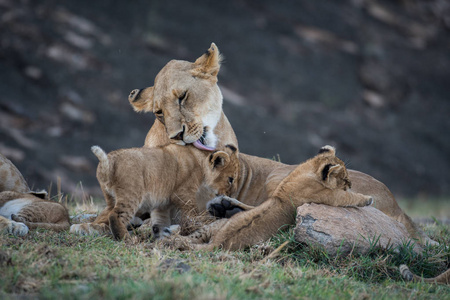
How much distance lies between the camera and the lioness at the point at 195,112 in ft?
20.0

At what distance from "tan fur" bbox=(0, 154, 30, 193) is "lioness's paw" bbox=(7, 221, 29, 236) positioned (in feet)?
4.40

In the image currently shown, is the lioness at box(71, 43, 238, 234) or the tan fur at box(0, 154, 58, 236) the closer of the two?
the tan fur at box(0, 154, 58, 236)

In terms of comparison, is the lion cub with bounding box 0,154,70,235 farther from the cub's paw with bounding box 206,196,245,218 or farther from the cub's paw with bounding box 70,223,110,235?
the cub's paw with bounding box 206,196,245,218

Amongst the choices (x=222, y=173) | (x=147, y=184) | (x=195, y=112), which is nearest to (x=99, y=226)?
(x=147, y=184)

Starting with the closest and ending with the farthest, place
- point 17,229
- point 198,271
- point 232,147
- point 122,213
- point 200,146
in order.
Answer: point 198,271, point 17,229, point 122,213, point 200,146, point 232,147

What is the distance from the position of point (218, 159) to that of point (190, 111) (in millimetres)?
627

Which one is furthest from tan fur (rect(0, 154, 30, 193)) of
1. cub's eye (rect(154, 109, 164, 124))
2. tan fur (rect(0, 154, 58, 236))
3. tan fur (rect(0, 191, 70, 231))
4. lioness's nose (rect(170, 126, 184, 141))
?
lioness's nose (rect(170, 126, 184, 141))

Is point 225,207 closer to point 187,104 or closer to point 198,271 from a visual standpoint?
point 187,104

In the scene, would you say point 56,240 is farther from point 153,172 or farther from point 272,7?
point 272,7

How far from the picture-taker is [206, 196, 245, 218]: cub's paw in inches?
226

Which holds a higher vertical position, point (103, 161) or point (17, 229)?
point (103, 161)

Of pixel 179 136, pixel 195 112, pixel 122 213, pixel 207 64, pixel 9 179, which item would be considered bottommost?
pixel 9 179

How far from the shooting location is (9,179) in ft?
20.3

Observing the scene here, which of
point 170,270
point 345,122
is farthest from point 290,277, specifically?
point 345,122
